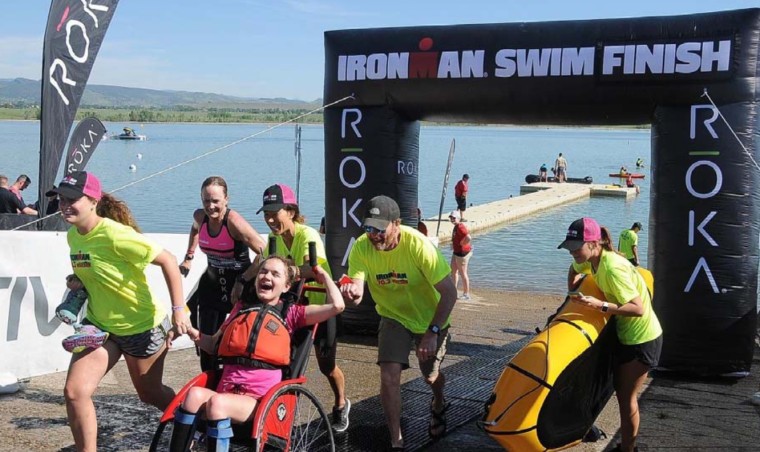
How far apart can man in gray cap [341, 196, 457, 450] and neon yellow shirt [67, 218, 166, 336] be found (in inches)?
46.7

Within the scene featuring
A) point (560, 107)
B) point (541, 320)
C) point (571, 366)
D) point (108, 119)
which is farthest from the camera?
point (108, 119)

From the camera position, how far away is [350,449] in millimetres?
5629

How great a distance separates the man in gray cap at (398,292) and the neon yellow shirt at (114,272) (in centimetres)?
119

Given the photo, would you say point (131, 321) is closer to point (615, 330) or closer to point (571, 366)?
point (571, 366)

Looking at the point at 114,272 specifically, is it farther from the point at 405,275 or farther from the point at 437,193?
the point at 437,193

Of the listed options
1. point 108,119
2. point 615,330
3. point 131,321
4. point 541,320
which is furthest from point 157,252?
point 108,119

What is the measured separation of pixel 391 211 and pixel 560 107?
337 centimetres

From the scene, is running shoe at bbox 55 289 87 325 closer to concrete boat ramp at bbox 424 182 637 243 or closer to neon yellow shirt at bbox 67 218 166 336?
neon yellow shirt at bbox 67 218 166 336

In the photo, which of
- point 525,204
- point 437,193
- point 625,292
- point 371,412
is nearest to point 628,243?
point 371,412

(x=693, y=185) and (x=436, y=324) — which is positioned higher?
(x=693, y=185)

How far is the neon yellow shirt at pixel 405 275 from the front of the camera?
17.8 feet

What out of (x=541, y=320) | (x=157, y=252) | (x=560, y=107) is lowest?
(x=541, y=320)

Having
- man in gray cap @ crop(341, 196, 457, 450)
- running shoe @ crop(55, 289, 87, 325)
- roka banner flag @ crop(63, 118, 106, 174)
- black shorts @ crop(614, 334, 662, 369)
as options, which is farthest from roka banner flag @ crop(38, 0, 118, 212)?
black shorts @ crop(614, 334, 662, 369)

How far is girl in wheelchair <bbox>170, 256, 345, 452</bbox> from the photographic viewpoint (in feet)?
14.0
